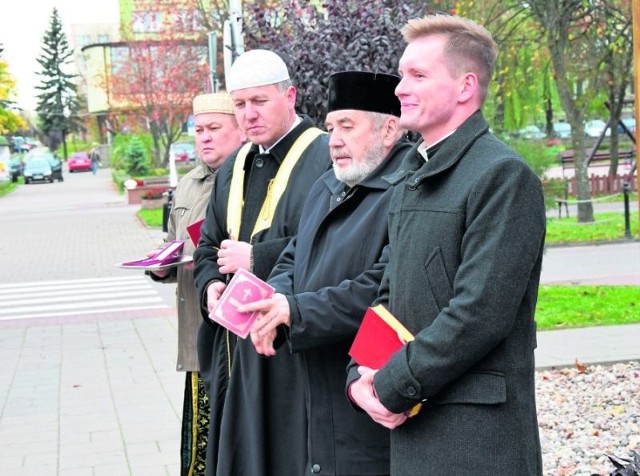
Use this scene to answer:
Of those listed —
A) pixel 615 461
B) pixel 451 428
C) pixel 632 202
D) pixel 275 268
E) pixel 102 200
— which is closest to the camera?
pixel 451 428

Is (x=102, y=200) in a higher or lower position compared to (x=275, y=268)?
lower

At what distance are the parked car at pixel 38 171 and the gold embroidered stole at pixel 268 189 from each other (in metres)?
58.3

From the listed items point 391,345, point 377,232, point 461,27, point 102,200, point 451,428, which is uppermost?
point 461,27

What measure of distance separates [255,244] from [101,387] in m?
4.58

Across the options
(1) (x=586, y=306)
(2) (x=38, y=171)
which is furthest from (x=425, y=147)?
(2) (x=38, y=171)

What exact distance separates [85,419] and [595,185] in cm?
2443

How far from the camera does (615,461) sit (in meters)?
3.29

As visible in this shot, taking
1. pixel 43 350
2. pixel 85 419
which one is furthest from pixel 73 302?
pixel 85 419

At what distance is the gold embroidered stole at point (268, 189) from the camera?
4.34 m

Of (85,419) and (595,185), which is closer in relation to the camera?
(85,419)

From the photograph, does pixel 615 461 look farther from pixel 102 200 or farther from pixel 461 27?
pixel 102 200

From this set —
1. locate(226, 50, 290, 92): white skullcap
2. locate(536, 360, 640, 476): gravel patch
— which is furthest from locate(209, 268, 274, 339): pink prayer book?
locate(536, 360, 640, 476): gravel patch

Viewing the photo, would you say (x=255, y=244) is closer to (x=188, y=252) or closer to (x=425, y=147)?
(x=188, y=252)

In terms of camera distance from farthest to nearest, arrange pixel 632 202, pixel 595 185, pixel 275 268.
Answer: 1. pixel 595 185
2. pixel 632 202
3. pixel 275 268
